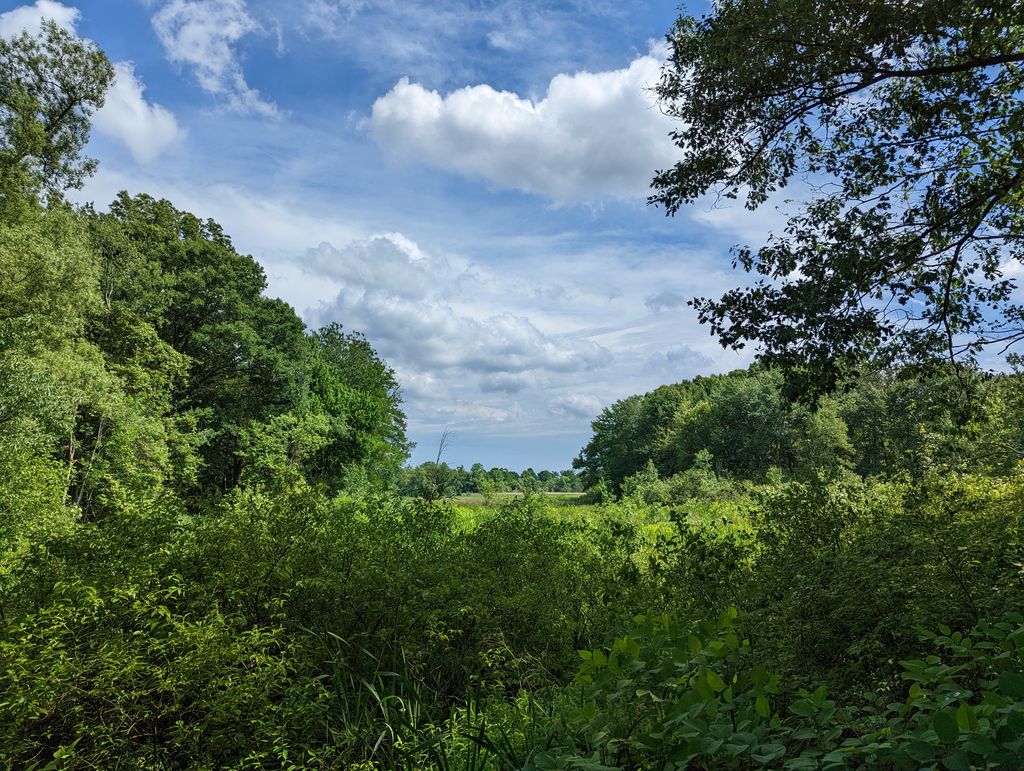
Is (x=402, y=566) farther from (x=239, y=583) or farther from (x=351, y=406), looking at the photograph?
(x=351, y=406)

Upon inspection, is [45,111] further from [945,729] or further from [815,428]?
[815,428]

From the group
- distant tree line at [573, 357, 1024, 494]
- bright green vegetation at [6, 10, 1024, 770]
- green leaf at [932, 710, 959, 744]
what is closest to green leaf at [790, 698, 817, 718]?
bright green vegetation at [6, 10, 1024, 770]

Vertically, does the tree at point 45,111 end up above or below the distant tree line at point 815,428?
above

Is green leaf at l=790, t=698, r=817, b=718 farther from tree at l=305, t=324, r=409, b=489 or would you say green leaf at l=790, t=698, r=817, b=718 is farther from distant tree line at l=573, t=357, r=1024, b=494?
tree at l=305, t=324, r=409, b=489

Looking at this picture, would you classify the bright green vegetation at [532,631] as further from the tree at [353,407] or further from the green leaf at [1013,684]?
the tree at [353,407]

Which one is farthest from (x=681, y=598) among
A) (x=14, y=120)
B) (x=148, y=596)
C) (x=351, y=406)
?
(x=351, y=406)

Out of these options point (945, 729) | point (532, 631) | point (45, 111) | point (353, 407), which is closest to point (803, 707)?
point (945, 729)

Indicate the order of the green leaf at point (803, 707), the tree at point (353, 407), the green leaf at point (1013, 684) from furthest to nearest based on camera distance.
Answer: the tree at point (353, 407)
the green leaf at point (803, 707)
the green leaf at point (1013, 684)

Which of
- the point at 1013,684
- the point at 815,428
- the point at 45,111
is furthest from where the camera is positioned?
the point at 815,428

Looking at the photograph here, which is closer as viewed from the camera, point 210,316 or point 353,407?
point 210,316

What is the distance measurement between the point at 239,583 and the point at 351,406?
30250 millimetres

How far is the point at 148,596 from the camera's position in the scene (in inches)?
172

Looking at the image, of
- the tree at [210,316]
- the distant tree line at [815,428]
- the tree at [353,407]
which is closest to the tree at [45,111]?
the tree at [210,316]

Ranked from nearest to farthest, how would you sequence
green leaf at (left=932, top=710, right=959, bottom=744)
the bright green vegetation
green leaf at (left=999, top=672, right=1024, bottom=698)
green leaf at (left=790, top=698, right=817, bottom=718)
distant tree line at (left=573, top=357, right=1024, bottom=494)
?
green leaf at (left=932, top=710, right=959, bottom=744), green leaf at (left=999, top=672, right=1024, bottom=698), green leaf at (left=790, top=698, right=817, bottom=718), the bright green vegetation, distant tree line at (left=573, top=357, right=1024, bottom=494)
